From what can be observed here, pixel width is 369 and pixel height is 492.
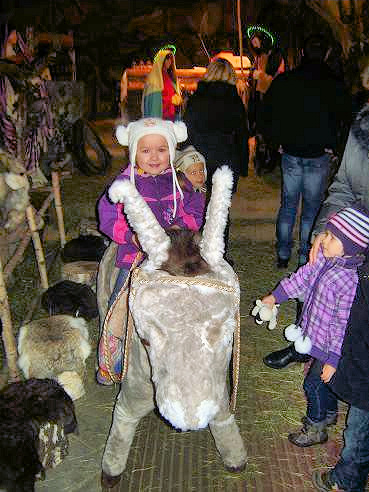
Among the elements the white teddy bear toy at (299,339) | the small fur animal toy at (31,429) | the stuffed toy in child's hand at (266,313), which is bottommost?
the small fur animal toy at (31,429)

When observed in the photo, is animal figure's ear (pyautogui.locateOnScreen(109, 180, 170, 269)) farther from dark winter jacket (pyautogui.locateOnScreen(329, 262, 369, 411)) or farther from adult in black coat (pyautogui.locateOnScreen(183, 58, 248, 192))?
adult in black coat (pyautogui.locateOnScreen(183, 58, 248, 192))

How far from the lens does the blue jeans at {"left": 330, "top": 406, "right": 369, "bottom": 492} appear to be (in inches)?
91.6

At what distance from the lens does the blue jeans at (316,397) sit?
2744 millimetres

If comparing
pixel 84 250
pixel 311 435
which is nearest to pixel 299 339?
pixel 311 435

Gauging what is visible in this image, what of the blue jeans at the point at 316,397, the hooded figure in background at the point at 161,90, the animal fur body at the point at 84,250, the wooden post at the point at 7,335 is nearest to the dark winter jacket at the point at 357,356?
the blue jeans at the point at 316,397

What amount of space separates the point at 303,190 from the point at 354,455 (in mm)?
3154

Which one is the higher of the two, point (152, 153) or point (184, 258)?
point (152, 153)

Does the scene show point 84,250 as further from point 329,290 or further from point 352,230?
point 352,230

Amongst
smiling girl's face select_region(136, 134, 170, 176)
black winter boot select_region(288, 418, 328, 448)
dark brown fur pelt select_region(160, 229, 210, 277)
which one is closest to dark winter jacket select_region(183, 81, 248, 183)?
smiling girl's face select_region(136, 134, 170, 176)

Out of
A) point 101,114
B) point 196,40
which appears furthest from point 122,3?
point 101,114

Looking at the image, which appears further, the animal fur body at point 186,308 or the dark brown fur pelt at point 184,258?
the dark brown fur pelt at point 184,258

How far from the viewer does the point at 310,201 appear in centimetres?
503

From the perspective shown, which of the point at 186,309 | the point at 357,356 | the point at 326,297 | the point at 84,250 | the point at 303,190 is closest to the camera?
the point at 186,309

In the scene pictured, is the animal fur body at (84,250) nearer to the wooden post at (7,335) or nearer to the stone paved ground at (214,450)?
the stone paved ground at (214,450)
